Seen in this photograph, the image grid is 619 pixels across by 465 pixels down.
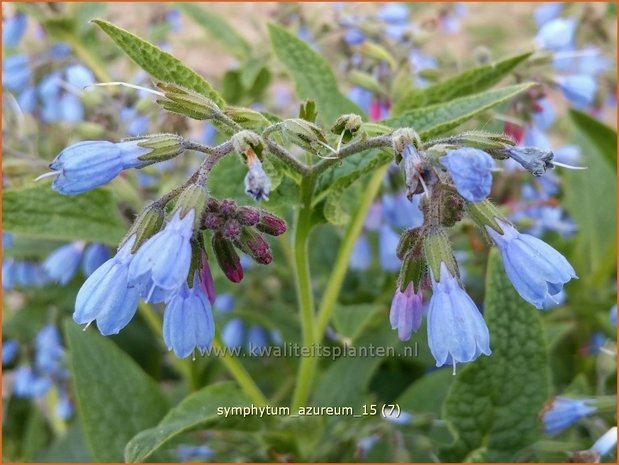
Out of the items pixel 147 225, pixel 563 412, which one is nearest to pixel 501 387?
pixel 563 412

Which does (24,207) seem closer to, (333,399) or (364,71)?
(333,399)

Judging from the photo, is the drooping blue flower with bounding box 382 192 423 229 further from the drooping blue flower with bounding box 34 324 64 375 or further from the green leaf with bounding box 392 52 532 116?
the drooping blue flower with bounding box 34 324 64 375

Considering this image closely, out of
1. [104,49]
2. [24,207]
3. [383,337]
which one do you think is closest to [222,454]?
[383,337]

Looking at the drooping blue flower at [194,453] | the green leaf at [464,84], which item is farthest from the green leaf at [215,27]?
the drooping blue flower at [194,453]

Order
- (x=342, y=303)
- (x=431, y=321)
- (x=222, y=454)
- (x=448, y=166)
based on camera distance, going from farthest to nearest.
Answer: (x=342, y=303) < (x=222, y=454) < (x=431, y=321) < (x=448, y=166)

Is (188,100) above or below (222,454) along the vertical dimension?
above

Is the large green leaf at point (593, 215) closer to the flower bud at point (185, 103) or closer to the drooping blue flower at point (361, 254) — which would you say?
the drooping blue flower at point (361, 254)

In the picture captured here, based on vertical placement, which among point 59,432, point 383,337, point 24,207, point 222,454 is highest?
point 24,207
